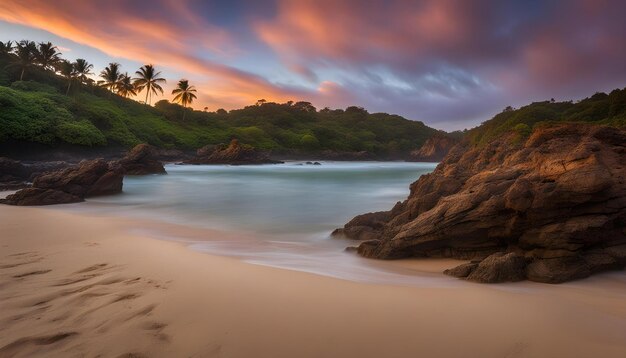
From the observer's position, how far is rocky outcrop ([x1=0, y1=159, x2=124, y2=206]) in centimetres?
1277

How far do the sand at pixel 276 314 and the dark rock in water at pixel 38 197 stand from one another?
9121 millimetres

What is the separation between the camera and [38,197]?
1282 cm

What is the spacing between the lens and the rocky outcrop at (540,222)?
4.87 meters

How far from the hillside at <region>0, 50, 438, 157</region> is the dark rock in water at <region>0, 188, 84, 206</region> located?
90.6 feet

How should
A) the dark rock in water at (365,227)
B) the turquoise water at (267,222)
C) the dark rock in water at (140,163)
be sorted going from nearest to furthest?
the turquoise water at (267,222)
the dark rock in water at (365,227)
the dark rock in water at (140,163)

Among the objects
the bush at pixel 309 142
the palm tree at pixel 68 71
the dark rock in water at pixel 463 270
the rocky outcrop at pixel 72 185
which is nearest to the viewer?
the dark rock in water at pixel 463 270

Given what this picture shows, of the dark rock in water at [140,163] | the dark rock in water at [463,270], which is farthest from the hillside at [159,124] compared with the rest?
the dark rock in water at [463,270]

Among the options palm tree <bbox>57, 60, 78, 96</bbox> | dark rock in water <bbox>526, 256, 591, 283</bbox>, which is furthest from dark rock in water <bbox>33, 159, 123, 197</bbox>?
palm tree <bbox>57, 60, 78, 96</bbox>

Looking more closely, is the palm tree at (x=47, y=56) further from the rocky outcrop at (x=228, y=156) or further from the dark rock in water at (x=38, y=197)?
the dark rock in water at (x=38, y=197)

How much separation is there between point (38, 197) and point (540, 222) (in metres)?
15.7

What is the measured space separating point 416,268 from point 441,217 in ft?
3.41

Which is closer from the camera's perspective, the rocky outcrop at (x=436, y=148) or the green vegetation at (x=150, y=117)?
the green vegetation at (x=150, y=117)

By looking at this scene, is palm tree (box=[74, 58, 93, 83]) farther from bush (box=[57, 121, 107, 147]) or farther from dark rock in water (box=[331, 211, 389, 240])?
dark rock in water (box=[331, 211, 389, 240])

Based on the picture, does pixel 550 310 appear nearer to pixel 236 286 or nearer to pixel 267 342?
pixel 267 342
